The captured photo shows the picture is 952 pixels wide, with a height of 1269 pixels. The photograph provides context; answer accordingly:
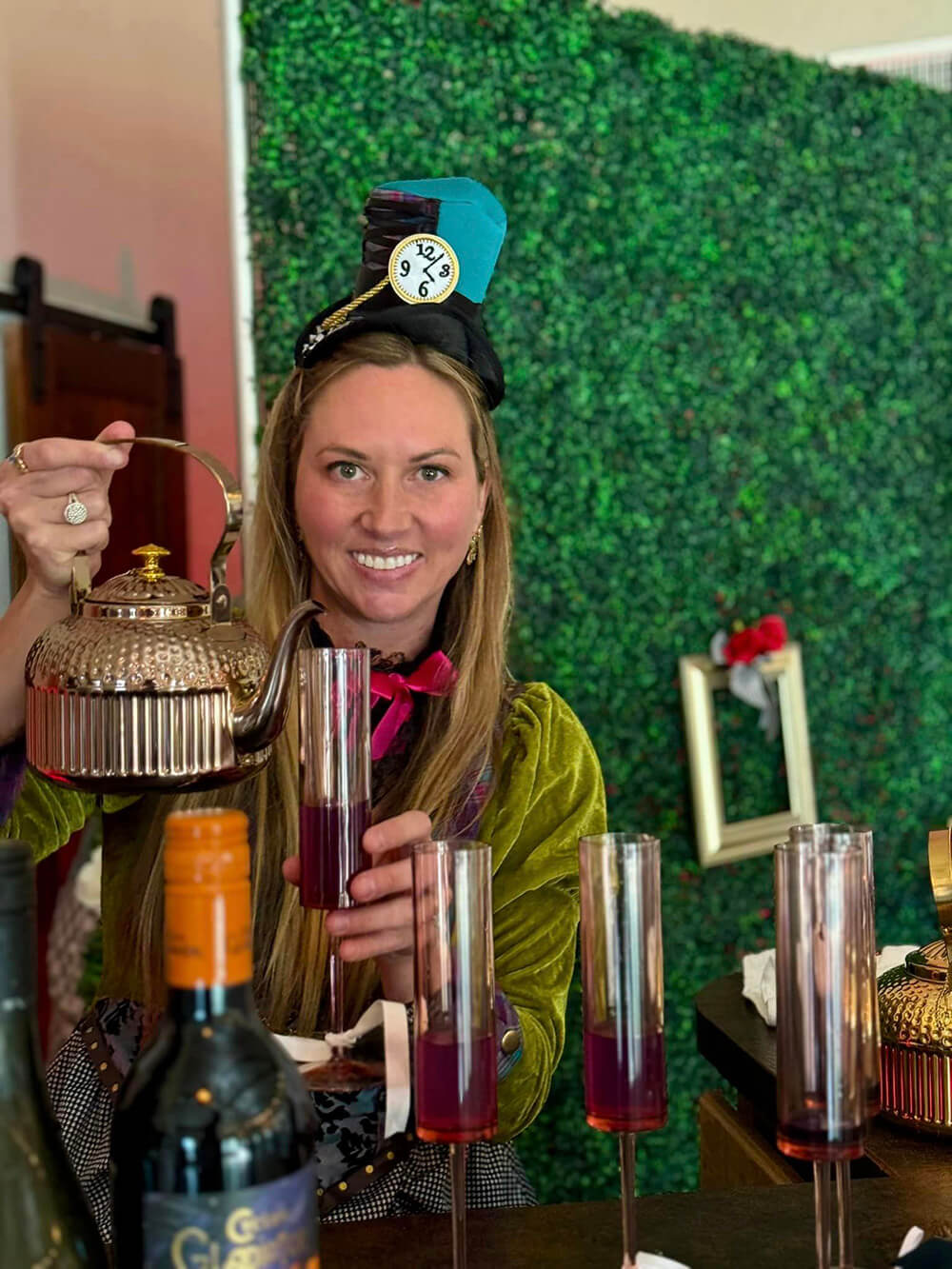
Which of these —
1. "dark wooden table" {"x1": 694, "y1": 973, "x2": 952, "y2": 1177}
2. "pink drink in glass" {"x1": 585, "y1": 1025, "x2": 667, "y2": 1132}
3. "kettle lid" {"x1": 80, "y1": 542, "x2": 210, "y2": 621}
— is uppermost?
"kettle lid" {"x1": 80, "y1": 542, "x2": 210, "y2": 621}

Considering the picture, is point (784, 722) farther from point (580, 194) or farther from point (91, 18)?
point (91, 18)

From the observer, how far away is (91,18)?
395 centimetres

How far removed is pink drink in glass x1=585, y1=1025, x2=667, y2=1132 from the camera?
2.70 feet

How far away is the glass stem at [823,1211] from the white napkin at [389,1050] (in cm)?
26

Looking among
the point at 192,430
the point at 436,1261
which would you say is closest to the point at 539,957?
the point at 436,1261

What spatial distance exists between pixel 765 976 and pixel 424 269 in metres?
0.88

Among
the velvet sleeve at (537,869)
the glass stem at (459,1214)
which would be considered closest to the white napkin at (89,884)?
the velvet sleeve at (537,869)

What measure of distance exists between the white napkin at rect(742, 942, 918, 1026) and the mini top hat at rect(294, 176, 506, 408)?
2.47 feet

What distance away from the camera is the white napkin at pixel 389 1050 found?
0.92 m

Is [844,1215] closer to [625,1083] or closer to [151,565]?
[625,1083]

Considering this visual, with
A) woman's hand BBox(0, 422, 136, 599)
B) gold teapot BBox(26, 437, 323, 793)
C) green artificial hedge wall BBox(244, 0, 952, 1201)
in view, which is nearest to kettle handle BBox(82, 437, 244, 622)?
gold teapot BBox(26, 437, 323, 793)

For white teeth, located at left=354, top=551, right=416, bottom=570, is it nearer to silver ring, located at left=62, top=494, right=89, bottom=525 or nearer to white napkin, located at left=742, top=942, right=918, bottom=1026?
silver ring, located at left=62, top=494, right=89, bottom=525

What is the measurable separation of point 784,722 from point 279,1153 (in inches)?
97.9

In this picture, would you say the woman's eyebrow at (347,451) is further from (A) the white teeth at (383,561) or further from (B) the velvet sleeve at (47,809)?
(B) the velvet sleeve at (47,809)
